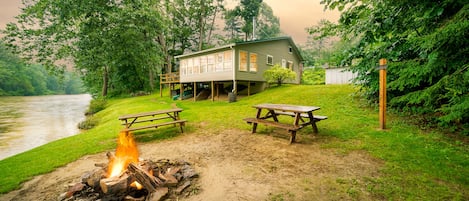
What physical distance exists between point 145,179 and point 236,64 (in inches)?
509

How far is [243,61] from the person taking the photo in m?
16.1

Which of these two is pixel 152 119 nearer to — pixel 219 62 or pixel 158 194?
pixel 158 194

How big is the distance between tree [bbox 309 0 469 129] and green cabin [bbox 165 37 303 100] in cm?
887

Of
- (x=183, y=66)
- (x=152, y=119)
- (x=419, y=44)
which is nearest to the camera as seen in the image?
(x=419, y=44)

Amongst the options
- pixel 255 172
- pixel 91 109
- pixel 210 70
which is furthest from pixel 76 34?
pixel 255 172

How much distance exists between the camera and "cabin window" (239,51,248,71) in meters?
15.8

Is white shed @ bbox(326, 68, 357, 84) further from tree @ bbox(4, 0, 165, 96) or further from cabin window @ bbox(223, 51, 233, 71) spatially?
tree @ bbox(4, 0, 165, 96)

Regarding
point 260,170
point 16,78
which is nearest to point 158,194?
point 260,170

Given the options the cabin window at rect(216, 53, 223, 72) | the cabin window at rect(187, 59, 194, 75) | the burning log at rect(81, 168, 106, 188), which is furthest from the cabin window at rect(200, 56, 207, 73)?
the burning log at rect(81, 168, 106, 188)

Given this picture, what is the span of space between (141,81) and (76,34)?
10152mm

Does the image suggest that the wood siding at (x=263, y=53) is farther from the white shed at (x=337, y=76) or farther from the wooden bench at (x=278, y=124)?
the wooden bench at (x=278, y=124)

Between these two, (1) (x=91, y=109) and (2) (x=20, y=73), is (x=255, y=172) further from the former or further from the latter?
(2) (x=20, y=73)

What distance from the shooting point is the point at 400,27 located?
474 cm

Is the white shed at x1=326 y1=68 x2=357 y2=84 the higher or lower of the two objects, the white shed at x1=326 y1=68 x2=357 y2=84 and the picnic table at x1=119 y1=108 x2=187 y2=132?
the higher
